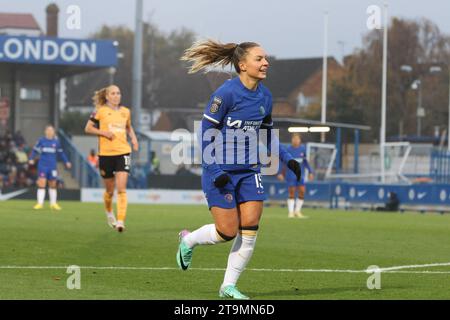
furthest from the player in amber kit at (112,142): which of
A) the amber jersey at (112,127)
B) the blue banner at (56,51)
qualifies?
the blue banner at (56,51)

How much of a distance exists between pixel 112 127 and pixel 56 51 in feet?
102

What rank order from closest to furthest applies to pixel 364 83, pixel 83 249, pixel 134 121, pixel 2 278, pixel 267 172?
pixel 2 278 → pixel 267 172 → pixel 83 249 → pixel 134 121 → pixel 364 83

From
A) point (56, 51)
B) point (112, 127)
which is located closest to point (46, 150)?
point (112, 127)

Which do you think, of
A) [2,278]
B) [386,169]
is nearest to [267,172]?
[2,278]

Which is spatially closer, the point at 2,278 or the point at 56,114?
the point at 2,278

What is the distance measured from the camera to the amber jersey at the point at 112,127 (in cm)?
1880

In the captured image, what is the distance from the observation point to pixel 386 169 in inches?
1843

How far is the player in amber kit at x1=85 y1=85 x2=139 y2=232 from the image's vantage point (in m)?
18.6

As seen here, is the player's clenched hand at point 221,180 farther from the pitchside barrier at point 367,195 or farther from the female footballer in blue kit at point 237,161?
A: the pitchside barrier at point 367,195

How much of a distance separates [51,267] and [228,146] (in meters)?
3.26

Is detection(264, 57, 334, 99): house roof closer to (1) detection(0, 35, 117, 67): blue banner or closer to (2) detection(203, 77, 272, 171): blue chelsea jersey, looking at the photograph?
(1) detection(0, 35, 117, 67): blue banner

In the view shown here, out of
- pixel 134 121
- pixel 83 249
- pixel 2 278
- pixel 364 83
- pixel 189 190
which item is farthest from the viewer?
pixel 364 83

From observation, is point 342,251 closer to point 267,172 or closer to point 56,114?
point 267,172

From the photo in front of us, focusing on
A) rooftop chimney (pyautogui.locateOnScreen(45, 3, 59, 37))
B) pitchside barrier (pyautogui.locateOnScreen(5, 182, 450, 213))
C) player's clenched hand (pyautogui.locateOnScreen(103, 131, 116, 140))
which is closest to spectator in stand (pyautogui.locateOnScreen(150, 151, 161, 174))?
pitchside barrier (pyautogui.locateOnScreen(5, 182, 450, 213))
